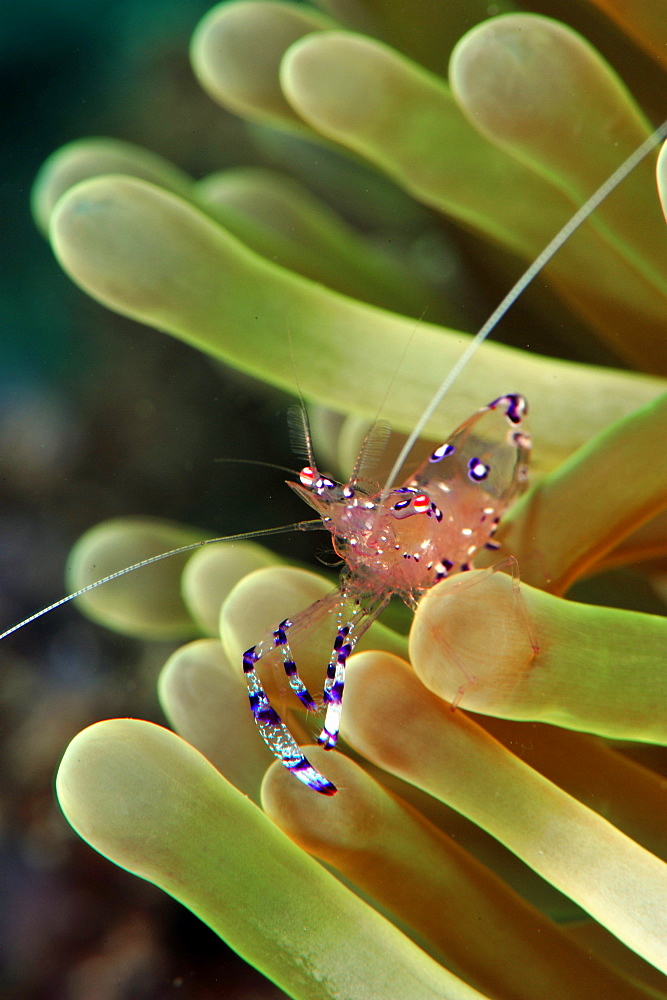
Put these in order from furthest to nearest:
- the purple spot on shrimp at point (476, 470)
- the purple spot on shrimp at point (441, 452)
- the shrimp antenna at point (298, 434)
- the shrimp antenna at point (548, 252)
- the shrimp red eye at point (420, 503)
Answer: the purple spot on shrimp at point (476, 470), the purple spot on shrimp at point (441, 452), the shrimp antenna at point (298, 434), the shrimp red eye at point (420, 503), the shrimp antenna at point (548, 252)

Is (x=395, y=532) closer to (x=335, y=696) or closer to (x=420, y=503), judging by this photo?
(x=420, y=503)

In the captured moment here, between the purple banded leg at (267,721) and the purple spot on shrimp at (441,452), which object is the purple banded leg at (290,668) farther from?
the purple spot on shrimp at (441,452)

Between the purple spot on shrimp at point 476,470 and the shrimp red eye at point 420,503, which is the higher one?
the shrimp red eye at point 420,503

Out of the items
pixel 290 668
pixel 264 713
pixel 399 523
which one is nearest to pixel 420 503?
pixel 399 523

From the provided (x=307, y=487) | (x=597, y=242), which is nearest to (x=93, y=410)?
(x=307, y=487)

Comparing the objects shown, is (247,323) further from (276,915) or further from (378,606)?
(276,915)

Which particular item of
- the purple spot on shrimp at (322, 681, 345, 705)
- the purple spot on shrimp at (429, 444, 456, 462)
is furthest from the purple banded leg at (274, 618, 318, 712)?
the purple spot on shrimp at (429, 444, 456, 462)

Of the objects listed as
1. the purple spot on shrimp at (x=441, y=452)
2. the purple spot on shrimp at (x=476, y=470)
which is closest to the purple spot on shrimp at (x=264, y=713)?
the purple spot on shrimp at (x=441, y=452)
